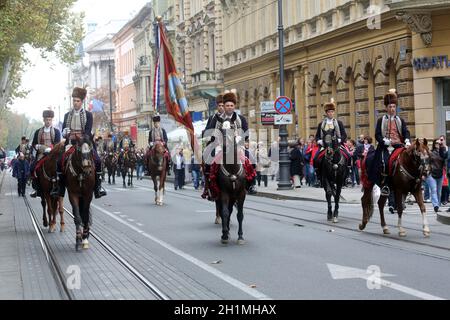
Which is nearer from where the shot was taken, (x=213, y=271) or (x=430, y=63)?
(x=213, y=271)

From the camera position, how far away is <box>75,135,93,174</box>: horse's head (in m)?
15.2

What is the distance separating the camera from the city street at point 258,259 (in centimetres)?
1062

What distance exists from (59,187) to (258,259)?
4.45 metres

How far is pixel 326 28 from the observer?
40.6 meters

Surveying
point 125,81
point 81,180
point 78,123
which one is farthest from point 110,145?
point 125,81

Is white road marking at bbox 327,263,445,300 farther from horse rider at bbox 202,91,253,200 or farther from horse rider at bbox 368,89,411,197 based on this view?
horse rider at bbox 368,89,411,197

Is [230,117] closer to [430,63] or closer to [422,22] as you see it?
[422,22]

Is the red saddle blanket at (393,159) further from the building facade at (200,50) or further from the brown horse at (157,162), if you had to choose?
the building facade at (200,50)

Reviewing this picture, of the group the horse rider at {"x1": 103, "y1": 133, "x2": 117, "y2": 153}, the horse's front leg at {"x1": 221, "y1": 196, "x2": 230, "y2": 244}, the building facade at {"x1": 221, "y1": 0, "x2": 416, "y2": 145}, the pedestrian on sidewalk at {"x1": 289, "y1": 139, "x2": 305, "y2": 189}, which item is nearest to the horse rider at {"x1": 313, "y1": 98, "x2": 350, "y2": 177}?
the horse's front leg at {"x1": 221, "y1": 196, "x2": 230, "y2": 244}

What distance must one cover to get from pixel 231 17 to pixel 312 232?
43.1 meters

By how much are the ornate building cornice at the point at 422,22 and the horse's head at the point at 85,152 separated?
709 inches

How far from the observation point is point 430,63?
1237 inches
